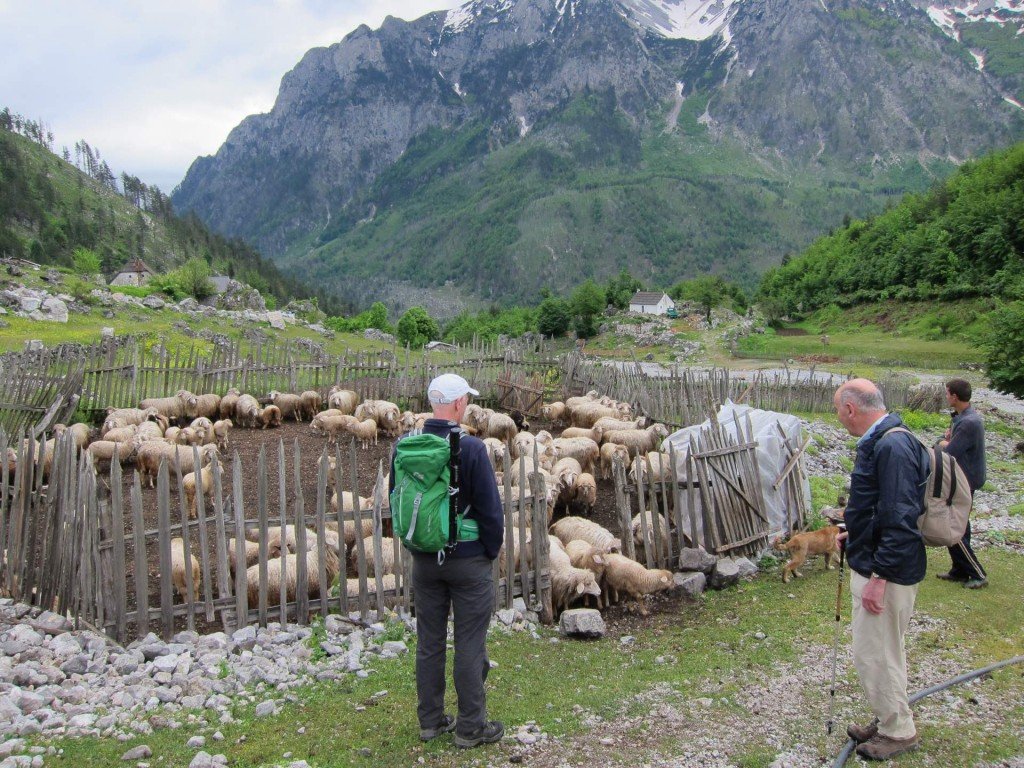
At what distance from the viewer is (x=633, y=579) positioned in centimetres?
835

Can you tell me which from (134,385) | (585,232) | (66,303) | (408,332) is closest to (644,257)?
(585,232)

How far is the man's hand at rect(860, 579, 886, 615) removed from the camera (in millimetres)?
4742

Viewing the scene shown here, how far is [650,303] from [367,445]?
85986 millimetres

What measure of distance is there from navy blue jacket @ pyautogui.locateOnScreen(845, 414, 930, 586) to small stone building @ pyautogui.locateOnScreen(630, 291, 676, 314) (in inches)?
3539

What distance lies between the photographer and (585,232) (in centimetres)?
18588

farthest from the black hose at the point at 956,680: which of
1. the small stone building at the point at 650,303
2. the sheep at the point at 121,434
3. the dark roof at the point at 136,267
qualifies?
the dark roof at the point at 136,267

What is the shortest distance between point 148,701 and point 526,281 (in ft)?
561

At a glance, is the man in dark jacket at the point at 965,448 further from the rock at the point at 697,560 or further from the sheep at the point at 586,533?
the sheep at the point at 586,533

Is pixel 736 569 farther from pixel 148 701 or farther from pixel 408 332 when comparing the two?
pixel 408 332

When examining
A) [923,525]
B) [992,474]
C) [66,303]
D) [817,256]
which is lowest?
[992,474]

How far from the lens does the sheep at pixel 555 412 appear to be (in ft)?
64.2

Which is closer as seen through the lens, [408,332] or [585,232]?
[408,332]

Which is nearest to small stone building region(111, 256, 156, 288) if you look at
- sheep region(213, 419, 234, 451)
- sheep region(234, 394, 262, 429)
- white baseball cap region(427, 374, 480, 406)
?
sheep region(234, 394, 262, 429)

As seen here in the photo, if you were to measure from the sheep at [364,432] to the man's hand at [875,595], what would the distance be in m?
12.9
